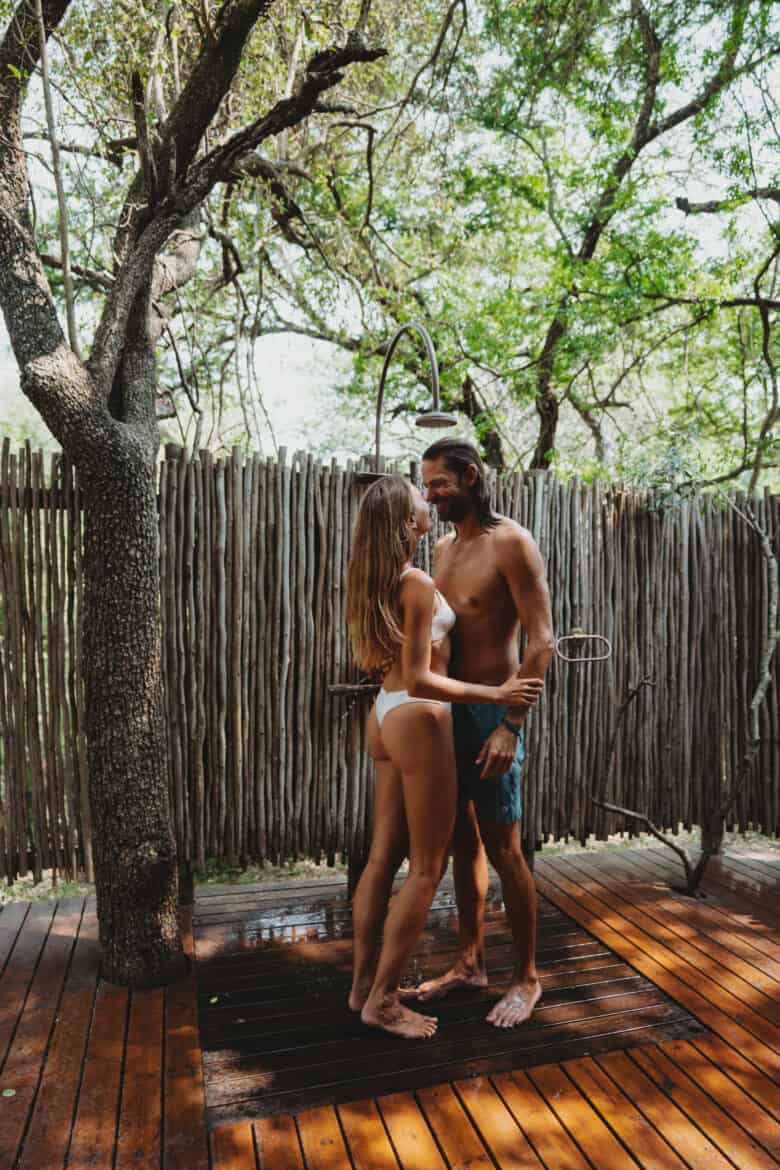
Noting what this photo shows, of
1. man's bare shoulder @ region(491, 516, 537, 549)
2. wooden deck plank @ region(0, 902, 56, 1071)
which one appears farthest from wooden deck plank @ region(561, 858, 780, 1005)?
wooden deck plank @ region(0, 902, 56, 1071)

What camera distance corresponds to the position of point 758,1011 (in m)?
2.44

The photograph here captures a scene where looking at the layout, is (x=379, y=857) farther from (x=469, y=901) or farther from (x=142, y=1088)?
(x=142, y=1088)

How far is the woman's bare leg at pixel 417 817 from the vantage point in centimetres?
218

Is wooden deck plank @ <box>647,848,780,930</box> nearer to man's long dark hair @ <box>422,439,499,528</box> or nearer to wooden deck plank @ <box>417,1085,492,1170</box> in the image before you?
wooden deck plank @ <box>417,1085,492,1170</box>

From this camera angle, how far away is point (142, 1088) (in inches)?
79.8

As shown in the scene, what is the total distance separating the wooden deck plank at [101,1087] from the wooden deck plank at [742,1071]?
63.3 inches

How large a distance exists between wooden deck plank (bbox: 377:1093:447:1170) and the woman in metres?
0.27

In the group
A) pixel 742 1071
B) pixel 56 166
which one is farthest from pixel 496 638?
pixel 56 166

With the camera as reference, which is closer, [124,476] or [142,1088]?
[142,1088]

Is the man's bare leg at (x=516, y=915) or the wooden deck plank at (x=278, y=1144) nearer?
the wooden deck plank at (x=278, y=1144)

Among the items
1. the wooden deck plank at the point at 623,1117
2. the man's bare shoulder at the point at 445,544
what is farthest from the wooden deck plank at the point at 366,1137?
the man's bare shoulder at the point at 445,544

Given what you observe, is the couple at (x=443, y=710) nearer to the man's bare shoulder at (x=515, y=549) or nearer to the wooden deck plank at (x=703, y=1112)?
the man's bare shoulder at (x=515, y=549)

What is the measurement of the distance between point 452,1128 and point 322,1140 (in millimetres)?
315

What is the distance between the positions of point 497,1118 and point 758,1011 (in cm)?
106
